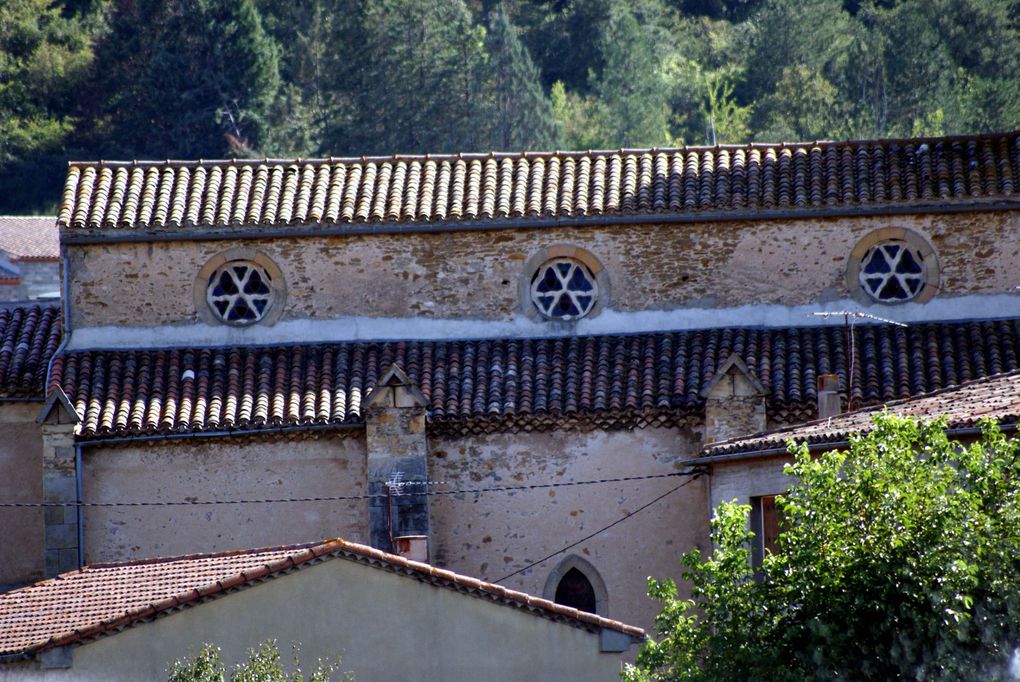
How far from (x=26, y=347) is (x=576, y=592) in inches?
326

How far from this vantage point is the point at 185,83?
65125 mm

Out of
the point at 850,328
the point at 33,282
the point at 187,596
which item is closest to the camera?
the point at 187,596

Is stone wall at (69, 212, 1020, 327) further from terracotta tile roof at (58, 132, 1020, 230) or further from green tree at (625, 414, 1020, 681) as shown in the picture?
green tree at (625, 414, 1020, 681)

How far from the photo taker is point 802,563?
16594 mm

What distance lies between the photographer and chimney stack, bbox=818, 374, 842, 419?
25797mm

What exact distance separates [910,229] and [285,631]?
11.8 m

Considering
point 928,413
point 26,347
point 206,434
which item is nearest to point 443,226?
point 206,434

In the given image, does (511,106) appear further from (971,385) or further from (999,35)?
(971,385)

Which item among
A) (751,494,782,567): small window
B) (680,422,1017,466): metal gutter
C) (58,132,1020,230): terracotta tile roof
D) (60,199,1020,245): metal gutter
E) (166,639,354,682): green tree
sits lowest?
Answer: (166,639,354,682): green tree

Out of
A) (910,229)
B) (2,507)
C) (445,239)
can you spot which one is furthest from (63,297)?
(910,229)

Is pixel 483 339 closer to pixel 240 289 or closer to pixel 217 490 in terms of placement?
pixel 240 289

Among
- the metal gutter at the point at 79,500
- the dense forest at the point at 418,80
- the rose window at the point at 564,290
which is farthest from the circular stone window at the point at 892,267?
the dense forest at the point at 418,80

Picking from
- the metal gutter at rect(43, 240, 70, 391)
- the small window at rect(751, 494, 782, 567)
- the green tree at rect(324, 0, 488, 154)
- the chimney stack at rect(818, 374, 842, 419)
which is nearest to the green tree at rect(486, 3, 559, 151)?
the green tree at rect(324, 0, 488, 154)

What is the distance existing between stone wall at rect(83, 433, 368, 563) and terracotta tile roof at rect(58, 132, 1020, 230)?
3.35 meters
